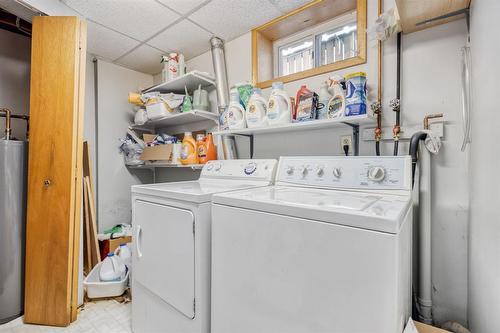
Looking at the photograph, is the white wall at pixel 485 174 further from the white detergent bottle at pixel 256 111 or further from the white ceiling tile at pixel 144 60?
the white ceiling tile at pixel 144 60

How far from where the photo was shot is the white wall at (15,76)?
231 centimetres

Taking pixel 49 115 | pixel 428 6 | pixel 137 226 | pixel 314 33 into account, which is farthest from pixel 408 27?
pixel 49 115

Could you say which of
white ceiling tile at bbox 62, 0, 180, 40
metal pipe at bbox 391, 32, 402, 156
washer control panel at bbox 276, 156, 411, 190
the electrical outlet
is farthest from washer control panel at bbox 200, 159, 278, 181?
white ceiling tile at bbox 62, 0, 180, 40

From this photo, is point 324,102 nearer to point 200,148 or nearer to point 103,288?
point 200,148

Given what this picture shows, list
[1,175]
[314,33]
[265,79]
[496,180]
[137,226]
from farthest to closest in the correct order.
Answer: [265,79], [314,33], [1,175], [137,226], [496,180]

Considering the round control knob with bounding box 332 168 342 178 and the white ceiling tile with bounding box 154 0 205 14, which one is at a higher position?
the white ceiling tile with bounding box 154 0 205 14

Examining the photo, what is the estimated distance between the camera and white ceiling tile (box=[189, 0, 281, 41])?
1909mm

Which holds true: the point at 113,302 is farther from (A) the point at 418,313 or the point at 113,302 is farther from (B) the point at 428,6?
(B) the point at 428,6

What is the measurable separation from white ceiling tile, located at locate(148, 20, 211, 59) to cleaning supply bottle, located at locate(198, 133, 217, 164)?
3.31 ft

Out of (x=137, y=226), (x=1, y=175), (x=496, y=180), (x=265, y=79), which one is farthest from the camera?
(x=265, y=79)

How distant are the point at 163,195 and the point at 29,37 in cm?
262

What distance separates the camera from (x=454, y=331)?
3.94ft

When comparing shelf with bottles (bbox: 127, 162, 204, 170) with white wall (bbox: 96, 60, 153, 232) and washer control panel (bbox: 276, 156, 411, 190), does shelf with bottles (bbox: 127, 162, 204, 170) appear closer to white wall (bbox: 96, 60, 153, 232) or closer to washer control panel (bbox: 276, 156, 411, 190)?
white wall (bbox: 96, 60, 153, 232)

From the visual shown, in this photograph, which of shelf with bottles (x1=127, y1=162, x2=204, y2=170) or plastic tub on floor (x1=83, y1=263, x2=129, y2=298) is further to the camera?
shelf with bottles (x1=127, y1=162, x2=204, y2=170)
